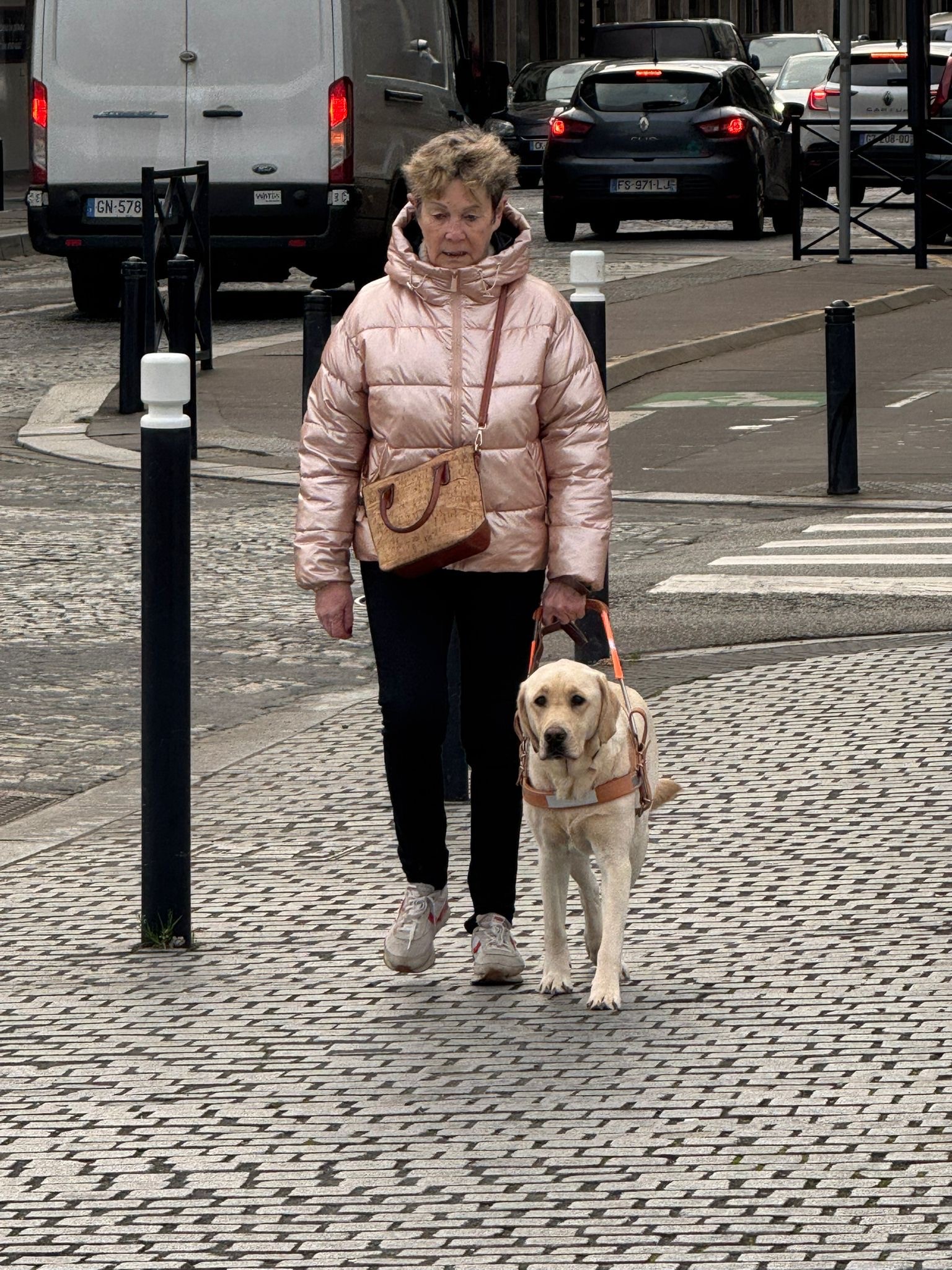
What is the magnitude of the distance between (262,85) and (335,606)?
14850mm

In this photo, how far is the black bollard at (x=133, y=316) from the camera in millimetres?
14859

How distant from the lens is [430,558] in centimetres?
495

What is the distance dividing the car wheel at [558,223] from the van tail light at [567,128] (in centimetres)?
68

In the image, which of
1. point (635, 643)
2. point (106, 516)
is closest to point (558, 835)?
point (635, 643)

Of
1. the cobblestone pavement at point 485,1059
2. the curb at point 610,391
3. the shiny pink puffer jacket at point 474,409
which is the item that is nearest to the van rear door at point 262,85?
the curb at point 610,391

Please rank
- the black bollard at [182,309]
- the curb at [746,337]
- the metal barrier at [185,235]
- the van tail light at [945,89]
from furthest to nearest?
the van tail light at [945,89] < the curb at [746,337] < the metal barrier at [185,235] < the black bollard at [182,309]

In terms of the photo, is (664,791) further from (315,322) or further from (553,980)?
(315,322)

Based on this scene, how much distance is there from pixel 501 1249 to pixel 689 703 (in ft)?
13.6

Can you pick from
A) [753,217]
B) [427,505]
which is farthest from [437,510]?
[753,217]

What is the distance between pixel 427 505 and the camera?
4891 millimetres

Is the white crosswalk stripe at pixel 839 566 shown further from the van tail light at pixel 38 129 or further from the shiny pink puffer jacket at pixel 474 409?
Answer: the van tail light at pixel 38 129

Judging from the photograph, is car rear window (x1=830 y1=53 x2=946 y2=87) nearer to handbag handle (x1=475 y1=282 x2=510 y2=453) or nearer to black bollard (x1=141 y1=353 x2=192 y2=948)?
black bollard (x1=141 y1=353 x2=192 y2=948)

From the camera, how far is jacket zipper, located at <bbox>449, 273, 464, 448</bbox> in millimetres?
4957

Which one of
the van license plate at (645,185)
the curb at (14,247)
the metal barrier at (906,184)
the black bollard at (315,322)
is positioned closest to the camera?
the black bollard at (315,322)
